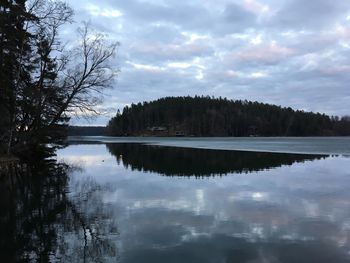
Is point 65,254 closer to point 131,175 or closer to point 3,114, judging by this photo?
point 131,175

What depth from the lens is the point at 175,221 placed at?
12227mm

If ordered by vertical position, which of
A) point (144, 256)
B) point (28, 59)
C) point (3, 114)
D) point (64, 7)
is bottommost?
point (144, 256)

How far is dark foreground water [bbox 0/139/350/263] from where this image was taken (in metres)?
9.13

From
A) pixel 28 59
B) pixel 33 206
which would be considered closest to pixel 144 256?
pixel 33 206

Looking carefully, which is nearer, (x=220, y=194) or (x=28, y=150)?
(x=220, y=194)

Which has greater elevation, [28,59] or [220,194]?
[28,59]

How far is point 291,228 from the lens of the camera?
11383 millimetres

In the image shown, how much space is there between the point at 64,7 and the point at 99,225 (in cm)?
2250

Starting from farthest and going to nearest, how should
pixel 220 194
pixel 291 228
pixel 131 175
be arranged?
1. pixel 131 175
2. pixel 220 194
3. pixel 291 228

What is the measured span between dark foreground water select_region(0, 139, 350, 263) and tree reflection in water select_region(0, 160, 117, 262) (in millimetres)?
23

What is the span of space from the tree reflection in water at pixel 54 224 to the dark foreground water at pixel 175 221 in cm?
2

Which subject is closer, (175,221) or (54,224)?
(54,224)

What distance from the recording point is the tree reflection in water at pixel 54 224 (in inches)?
357

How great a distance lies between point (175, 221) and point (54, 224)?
3.27 meters
